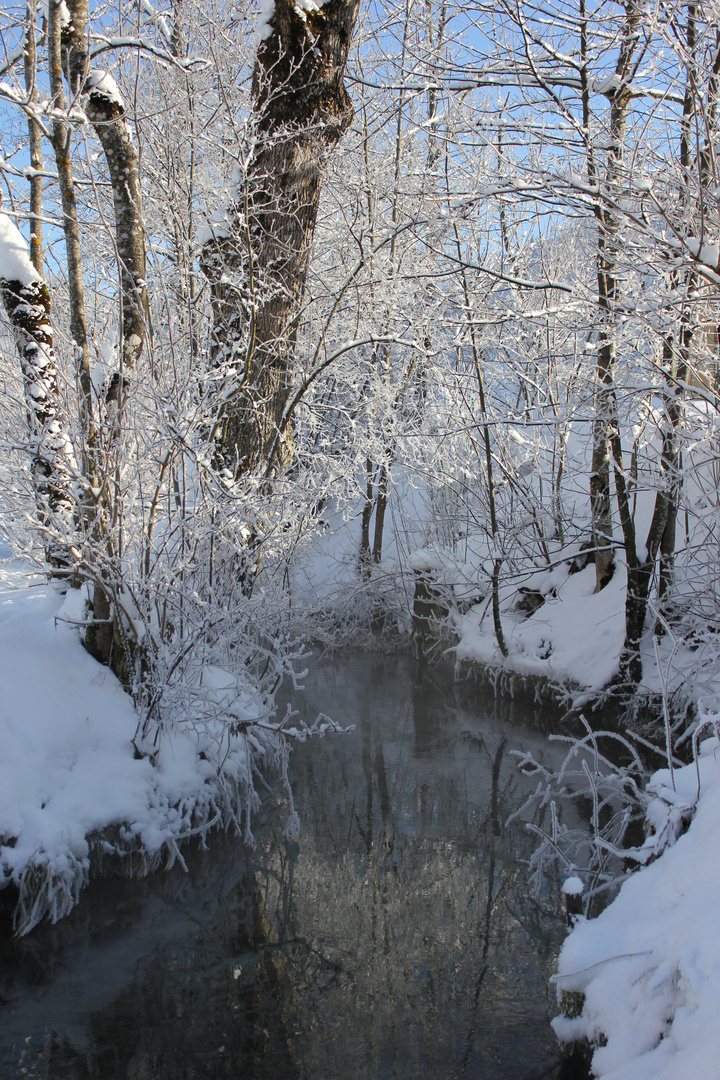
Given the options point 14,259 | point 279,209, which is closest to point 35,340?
point 14,259

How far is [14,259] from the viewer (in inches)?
217

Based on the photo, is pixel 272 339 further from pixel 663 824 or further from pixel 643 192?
pixel 663 824

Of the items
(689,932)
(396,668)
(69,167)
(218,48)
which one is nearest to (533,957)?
(689,932)

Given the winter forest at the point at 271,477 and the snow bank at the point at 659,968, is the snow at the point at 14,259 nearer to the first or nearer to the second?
the winter forest at the point at 271,477

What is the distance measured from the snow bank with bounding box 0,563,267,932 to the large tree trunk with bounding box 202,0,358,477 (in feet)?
7.33

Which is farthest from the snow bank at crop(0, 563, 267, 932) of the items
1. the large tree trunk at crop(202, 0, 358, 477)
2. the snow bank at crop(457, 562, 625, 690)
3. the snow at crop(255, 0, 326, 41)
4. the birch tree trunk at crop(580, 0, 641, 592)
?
the snow at crop(255, 0, 326, 41)

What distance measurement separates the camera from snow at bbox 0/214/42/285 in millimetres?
5480

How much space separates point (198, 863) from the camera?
175 inches

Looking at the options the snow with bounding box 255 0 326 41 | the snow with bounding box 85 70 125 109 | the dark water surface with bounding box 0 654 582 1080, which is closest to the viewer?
the dark water surface with bounding box 0 654 582 1080

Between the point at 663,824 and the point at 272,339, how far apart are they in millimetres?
4924

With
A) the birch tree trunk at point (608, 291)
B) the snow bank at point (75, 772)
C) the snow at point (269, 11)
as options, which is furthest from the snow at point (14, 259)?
the birch tree trunk at point (608, 291)

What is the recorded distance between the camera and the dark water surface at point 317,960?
2994 mm

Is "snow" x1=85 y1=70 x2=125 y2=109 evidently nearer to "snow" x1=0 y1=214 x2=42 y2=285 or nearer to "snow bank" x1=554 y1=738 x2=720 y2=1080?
"snow" x1=0 y1=214 x2=42 y2=285

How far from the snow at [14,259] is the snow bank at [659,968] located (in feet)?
17.6
